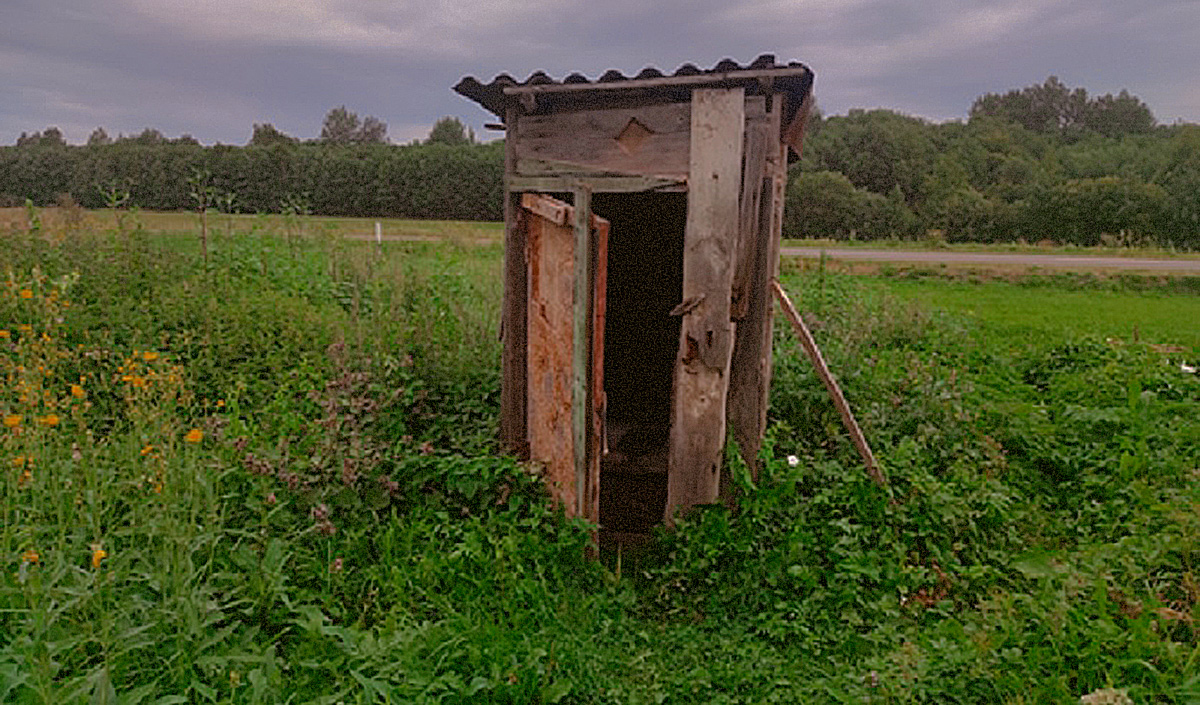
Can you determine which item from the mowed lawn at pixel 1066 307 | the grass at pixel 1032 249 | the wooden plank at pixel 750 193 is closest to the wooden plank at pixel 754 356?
the wooden plank at pixel 750 193

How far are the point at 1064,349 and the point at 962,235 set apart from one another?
2985 centimetres

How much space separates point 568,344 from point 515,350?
2.52 ft

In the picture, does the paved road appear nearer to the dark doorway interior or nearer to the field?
A: the field

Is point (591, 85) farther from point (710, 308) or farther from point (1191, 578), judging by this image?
point (1191, 578)

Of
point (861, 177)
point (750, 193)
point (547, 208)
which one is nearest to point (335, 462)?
point (547, 208)

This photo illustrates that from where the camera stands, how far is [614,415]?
821cm

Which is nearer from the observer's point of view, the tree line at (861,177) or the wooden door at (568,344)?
the wooden door at (568,344)

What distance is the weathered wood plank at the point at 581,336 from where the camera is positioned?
489 cm

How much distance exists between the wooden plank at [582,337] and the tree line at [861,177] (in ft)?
89.6

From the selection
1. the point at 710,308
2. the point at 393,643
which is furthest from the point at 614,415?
the point at 393,643

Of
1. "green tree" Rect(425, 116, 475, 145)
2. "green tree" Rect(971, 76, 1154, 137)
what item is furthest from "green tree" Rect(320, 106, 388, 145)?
"green tree" Rect(971, 76, 1154, 137)

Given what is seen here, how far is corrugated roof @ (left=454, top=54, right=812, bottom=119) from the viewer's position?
497 cm

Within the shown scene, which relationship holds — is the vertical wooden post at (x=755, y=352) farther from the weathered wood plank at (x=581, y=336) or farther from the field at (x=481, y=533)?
the weathered wood plank at (x=581, y=336)

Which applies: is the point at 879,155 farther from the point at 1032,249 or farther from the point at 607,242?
the point at 607,242
